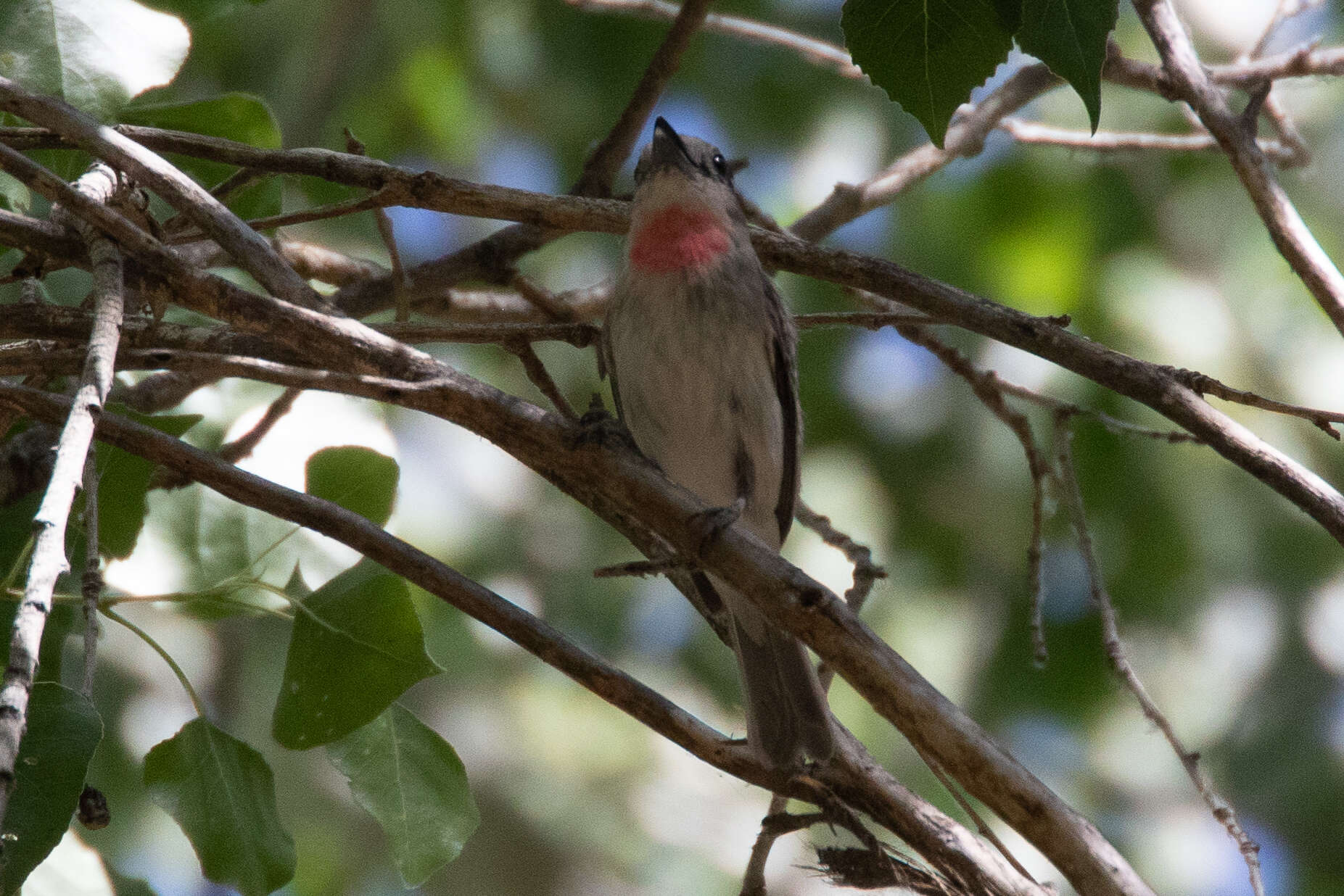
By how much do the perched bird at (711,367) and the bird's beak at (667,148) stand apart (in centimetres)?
18

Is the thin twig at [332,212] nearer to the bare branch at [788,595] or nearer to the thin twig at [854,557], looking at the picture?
the bare branch at [788,595]

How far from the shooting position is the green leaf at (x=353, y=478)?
300 cm

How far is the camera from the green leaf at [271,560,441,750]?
2.61m

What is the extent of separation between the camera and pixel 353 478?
3010mm

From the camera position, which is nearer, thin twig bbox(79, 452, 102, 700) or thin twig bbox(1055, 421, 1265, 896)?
thin twig bbox(79, 452, 102, 700)

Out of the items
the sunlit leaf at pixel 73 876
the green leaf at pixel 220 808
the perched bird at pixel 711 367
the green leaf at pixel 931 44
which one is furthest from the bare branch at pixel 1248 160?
the sunlit leaf at pixel 73 876

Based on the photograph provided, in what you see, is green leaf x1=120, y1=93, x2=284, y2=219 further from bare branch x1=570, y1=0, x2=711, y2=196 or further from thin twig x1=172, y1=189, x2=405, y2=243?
bare branch x1=570, y1=0, x2=711, y2=196

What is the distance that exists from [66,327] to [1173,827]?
8.12 meters

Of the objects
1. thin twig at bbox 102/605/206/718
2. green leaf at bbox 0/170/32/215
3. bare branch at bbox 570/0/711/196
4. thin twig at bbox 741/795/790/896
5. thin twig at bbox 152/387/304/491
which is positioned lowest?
thin twig at bbox 102/605/206/718

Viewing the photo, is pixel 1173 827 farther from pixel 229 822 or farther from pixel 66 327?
pixel 66 327

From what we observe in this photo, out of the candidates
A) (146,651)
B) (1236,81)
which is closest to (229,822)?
(1236,81)

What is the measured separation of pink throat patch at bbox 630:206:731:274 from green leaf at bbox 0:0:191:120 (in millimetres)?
1777

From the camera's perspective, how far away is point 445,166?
361 inches

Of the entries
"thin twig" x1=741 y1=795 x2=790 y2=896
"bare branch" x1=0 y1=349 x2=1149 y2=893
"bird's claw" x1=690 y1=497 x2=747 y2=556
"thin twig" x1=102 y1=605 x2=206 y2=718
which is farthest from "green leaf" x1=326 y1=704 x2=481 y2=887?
"bird's claw" x1=690 y1=497 x2=747 y2=556
